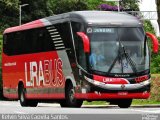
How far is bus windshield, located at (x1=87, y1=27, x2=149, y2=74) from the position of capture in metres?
31.4

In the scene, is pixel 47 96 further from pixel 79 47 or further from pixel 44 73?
pixel 79 47

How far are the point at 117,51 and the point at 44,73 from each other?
16.7 ft

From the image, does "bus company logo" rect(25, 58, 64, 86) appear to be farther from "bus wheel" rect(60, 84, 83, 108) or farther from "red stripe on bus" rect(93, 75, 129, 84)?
"red stripe on bus" rect(93, 75, 129, 84)

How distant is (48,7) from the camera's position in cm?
9244

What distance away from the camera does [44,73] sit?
117ft

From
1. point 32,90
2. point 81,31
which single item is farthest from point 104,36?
point 32,90

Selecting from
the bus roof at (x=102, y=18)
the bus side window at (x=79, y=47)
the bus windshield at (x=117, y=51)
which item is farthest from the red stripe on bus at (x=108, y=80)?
the bus roof at (x=102, y=18)

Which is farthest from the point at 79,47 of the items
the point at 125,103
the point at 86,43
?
the point at 125,103

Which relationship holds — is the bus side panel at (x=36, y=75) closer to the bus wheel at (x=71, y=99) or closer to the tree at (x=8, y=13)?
the bus wheel at (x=71, y=99)

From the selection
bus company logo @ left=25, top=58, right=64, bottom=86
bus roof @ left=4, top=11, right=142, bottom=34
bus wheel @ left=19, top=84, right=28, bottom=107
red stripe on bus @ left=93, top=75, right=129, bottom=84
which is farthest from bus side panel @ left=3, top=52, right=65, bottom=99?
red stripe on bus @ left=93, top=75, right=129, bottom=84

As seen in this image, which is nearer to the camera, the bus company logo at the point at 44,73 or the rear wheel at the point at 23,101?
the bus company logo at the point at 44,73

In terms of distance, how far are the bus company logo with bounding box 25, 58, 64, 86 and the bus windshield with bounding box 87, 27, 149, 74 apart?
2.50 metres

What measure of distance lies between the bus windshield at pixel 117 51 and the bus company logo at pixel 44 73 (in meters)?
2.50

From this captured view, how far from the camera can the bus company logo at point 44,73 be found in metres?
33.8
